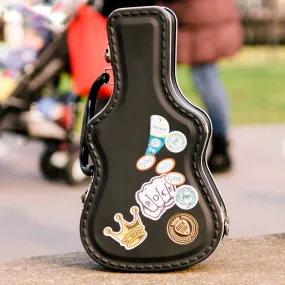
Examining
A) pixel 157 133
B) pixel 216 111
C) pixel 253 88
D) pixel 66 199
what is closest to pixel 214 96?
pixel 216 111

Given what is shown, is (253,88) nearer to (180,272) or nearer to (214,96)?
(214,96)

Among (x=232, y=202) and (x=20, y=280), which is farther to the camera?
(x=232, y=202)

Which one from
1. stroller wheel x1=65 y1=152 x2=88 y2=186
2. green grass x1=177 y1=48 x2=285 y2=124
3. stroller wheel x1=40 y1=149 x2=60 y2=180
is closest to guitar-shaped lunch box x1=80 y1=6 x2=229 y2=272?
stroller wheel x1=65 y1=152 x2=88 y2=186

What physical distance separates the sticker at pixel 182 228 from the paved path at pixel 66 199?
93cm

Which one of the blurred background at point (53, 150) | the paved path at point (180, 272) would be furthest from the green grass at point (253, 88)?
the paved path at point (180, 272)

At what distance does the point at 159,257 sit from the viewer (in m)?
2.77

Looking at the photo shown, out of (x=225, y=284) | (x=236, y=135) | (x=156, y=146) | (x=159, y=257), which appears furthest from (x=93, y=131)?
(x=236, y=135)

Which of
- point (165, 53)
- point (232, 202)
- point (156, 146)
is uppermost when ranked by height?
point (165, 53)

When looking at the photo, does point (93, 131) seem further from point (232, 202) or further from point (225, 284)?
point (232, 202)

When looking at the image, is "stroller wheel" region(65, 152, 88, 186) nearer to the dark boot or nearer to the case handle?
the dark boot

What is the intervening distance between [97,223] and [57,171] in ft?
7.64

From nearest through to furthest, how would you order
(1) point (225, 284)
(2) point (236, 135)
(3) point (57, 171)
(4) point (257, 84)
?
1. (1) point (225, 284)
2. (3) point (57, 171)
3. (2) point (236, 135)
4. (4) point (257, 84)

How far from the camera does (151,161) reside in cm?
277

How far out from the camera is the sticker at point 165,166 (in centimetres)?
276
